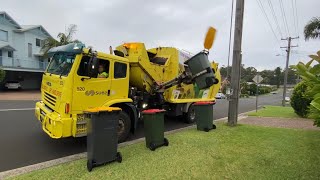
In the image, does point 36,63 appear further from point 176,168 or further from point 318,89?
point 318,89

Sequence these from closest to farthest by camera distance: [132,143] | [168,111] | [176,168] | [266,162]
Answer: [176,168]
[266,162]
[132,143]
[168,111]

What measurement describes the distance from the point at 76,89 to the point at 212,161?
11.3ft

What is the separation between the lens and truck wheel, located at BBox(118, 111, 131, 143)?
23.7ft

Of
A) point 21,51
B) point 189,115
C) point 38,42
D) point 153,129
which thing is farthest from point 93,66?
point 38,42

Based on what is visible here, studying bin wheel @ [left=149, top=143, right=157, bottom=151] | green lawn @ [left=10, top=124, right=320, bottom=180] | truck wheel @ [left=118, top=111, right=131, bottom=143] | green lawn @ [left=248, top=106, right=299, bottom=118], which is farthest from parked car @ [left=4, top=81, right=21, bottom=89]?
bin wheel @ [left=149, top=143, right=157, bottom=151]

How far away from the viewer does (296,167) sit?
5410 mm

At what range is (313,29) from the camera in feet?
73.5

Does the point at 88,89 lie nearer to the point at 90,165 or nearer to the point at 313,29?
the point at 90,165

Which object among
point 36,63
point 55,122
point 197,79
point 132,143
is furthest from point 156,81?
point 36,63

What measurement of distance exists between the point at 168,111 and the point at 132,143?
3.41 m

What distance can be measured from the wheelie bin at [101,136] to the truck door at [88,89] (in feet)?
3.95

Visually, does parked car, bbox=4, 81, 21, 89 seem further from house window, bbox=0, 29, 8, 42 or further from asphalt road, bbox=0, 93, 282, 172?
asphalt road, bbox=0, 93, 282, 172

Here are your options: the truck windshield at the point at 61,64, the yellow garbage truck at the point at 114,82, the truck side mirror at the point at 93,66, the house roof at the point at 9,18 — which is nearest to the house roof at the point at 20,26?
the house roof at the point at 9,18

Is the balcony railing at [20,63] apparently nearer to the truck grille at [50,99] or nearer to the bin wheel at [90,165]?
the truck grille at [50,99]
